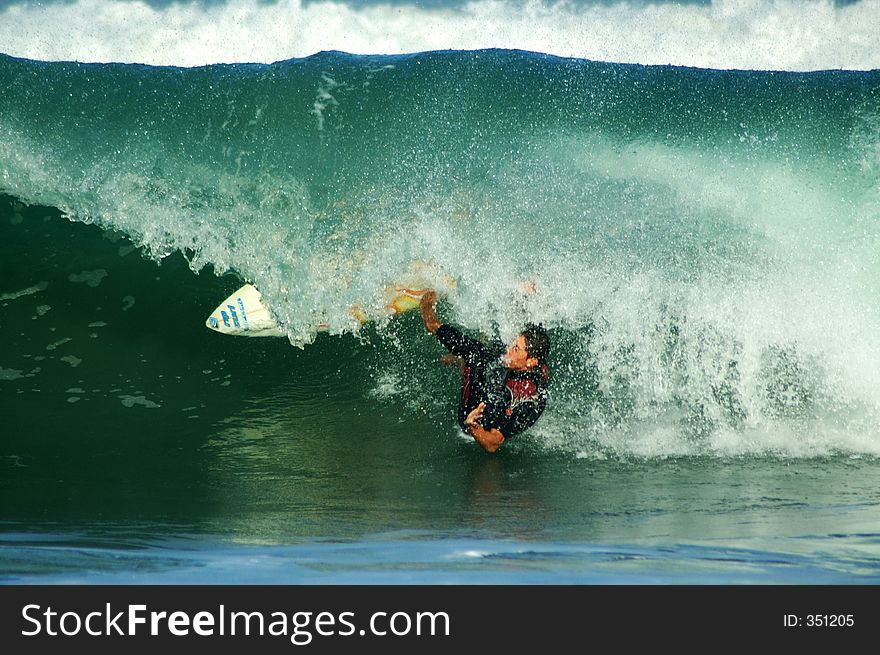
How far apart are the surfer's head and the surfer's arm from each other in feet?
1.15

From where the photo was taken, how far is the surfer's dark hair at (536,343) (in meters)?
5.96

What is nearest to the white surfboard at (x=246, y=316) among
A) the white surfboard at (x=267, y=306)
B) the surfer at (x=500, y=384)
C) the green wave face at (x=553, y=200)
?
the white surfboard at (x=267, y=306)

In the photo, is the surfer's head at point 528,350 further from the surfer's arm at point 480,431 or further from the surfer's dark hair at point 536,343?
the surfer's arm at point 480,431

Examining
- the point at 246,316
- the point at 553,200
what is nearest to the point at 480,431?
the point at 246,316

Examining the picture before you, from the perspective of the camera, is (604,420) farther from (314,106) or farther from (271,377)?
(314,106)

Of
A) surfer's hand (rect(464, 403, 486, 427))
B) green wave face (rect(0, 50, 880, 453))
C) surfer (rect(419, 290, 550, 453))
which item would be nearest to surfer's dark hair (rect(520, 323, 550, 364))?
surfer (rect(419, 290, 550, 453))

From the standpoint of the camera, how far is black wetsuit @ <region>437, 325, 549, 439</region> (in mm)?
6000

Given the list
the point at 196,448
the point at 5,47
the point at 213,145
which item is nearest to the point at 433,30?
the point at 213,145

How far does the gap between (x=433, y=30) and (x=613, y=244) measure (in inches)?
117

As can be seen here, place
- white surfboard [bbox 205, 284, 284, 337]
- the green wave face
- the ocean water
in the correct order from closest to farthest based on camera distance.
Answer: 1. the ocean water
2. the green wave face
3. white surfboard [bbox 205, 284, 284, 337]

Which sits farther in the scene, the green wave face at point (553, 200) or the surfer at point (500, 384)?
the green wave face at point (553, 200)

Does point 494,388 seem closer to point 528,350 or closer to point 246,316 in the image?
point 528,350

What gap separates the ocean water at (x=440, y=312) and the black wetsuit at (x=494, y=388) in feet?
0.79

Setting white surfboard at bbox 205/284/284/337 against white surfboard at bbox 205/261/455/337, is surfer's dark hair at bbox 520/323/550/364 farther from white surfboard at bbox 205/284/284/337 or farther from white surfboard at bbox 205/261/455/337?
white surfboard at bbox 205/284/284/337
